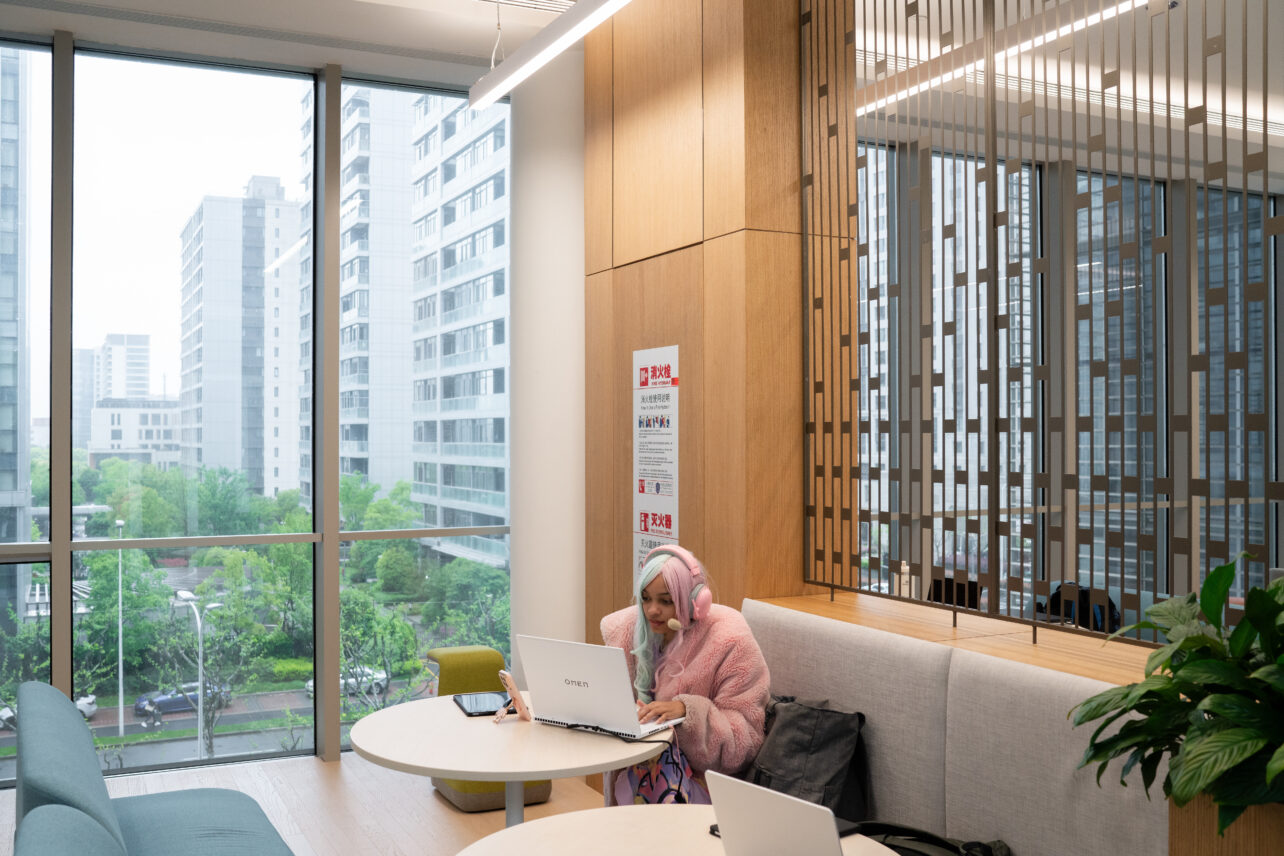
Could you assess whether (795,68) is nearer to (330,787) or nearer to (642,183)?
(642,183)

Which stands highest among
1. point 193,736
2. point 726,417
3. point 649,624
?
point 726,417

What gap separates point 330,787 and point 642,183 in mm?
3147

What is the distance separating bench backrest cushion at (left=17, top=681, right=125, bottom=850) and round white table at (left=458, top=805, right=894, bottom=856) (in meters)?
0.84

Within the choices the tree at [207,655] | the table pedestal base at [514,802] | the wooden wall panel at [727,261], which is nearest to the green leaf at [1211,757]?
the table pedestal base at [514,802]

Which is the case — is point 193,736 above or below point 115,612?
below

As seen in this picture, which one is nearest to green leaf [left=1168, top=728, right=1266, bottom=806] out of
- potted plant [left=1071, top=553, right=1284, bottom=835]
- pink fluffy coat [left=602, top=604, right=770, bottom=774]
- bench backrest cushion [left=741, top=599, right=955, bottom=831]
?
potted plant [left=1071, top=553, right=1284, bottom=835]

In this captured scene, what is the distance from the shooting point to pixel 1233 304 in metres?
5.53

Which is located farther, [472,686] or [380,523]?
[380,523]

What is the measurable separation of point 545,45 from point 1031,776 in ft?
9.69

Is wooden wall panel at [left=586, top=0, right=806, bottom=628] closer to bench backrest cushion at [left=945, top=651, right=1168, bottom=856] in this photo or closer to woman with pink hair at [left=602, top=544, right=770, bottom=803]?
woman with pink hair at [left=602, top=544, right=770, bottom=803]

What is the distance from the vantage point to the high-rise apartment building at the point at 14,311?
16.3ft

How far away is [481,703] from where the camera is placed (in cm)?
330

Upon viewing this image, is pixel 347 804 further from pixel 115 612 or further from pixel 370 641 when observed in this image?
pixel 115 612

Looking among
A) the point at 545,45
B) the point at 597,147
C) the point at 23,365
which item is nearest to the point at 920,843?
the point at 545,45
